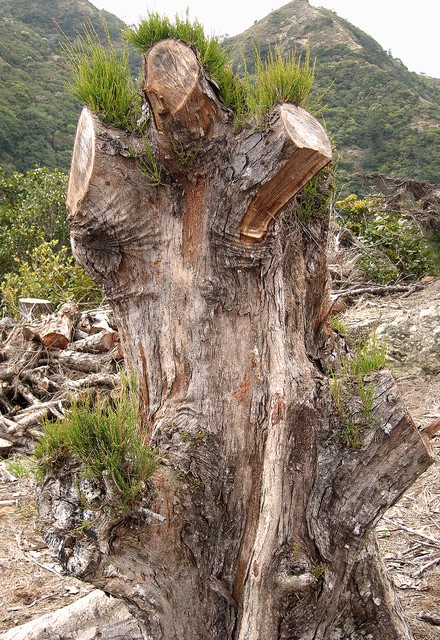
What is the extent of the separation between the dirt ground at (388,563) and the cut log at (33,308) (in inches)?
107

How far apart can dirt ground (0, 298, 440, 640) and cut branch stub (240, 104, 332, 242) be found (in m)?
1.15

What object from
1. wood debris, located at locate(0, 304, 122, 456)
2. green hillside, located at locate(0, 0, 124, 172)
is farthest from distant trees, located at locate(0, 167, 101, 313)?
wood debris, located at locate(0, 304, 122, 456)

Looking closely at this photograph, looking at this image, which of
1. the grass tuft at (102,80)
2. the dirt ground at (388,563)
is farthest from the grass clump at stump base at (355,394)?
the grass tuft at (102,80)

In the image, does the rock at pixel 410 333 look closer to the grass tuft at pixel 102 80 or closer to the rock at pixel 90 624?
the rock at pixel 90 624

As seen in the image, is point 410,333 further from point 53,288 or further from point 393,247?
point 53,288

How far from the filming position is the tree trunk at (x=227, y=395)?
6.25 ft

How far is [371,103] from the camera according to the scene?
22.6 m

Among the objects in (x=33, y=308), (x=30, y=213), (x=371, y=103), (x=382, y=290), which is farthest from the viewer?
(x=371, y=103)

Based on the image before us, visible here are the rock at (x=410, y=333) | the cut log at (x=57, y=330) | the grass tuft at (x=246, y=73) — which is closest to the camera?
the grass tuft at (x=246, y=73)

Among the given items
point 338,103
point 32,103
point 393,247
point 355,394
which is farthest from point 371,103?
point 355,394

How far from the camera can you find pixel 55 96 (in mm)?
23594

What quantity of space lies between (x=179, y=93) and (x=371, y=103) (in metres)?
23.2

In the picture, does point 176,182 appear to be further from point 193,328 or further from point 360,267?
point 360,267

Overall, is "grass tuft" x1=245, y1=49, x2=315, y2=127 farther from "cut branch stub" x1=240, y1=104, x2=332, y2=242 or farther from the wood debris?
the wood debris
